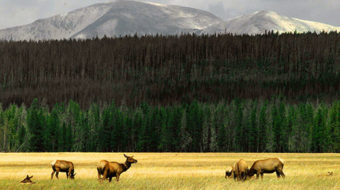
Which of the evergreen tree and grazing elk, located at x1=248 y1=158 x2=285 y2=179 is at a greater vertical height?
grazing elk, located at x1=248 y1=158 x2=285 y2=179

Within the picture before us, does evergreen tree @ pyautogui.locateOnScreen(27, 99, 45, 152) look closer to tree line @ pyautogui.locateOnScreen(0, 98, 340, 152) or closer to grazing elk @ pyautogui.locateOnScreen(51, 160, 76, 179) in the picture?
tree line @ pyautogui.locateOnScreen(0, 98, 340, 152)

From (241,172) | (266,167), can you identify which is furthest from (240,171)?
(266,167)

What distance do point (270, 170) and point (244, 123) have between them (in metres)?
110

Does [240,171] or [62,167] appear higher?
[62,167]

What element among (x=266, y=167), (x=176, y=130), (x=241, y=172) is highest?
(x=266, y=167)

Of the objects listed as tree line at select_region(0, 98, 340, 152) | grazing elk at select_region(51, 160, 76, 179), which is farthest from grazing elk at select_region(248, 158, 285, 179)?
tree line at select_region(0, 98, 340, 152)

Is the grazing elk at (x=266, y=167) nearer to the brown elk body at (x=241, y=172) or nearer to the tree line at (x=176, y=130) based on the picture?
the brown elk body at (x=241, y=172)

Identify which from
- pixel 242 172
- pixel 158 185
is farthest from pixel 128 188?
pixel 242 172

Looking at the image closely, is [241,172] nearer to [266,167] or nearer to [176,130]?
[266,167]

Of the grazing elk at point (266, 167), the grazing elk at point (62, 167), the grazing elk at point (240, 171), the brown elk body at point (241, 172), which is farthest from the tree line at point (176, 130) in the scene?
the brown elk body at point (241, 172)

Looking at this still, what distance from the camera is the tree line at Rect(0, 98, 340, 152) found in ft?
408

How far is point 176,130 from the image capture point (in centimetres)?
13725

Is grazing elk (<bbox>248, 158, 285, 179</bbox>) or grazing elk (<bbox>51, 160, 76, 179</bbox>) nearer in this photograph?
grazing elk (<bbox>248, 158, 285, 179</bbox>)

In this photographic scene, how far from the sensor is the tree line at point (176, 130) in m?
124
